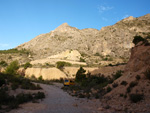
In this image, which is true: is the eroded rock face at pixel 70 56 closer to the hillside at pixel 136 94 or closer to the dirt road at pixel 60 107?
the hillside at pixel 136 94

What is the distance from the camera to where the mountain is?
83.1 m

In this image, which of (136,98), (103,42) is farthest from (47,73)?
(103,42)

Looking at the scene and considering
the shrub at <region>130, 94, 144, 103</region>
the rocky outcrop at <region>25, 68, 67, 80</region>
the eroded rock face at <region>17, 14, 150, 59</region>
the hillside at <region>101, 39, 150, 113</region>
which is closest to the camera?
the hillside at <region>101, 39, 150, 113</region>

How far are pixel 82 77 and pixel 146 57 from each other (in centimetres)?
2286

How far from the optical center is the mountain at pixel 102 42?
273 feet

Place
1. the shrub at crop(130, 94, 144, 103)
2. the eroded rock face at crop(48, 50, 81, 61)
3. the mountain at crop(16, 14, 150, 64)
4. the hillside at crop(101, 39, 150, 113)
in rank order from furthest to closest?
1. the mountain at crop(16, 14, 150, 64)
2. the eroded rock face at crop(48, 50, 81, 61)
3. the shrub at crop(130, 94, 144, 103)
4. the hillside at crop(101, 39, 150, 113)

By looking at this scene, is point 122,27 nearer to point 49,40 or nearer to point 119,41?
point 119,41

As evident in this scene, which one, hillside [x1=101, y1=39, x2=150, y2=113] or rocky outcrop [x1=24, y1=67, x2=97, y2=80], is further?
rocky outcrop [x1=24, y1=67, x2=97, y2=80]

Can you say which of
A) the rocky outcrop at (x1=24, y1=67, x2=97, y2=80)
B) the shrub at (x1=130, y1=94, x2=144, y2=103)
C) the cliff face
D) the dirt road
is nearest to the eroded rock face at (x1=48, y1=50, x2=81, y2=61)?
the rocky outcrop at (x1=24, y1=67, x2=97, y2=80)

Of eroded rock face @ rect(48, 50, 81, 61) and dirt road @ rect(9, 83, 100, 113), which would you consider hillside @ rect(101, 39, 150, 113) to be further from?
eroded rock face @ rect(48, 50, 81, 61)

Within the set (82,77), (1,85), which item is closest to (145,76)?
(1,85)

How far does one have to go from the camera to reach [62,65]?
2168 inches

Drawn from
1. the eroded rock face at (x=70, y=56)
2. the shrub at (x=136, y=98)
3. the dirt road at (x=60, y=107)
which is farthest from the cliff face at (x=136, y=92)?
the eroded rock face at (x=70, y=56)

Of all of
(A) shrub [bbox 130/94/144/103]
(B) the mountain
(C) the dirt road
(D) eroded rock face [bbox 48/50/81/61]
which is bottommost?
(C) the dirt road
